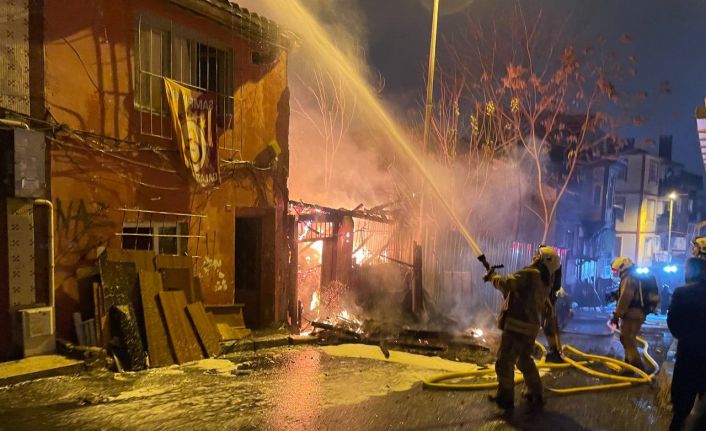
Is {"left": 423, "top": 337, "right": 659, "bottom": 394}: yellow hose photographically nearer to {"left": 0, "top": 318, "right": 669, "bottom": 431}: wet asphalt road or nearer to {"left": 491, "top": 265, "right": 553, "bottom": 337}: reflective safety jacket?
{"left": 0, "top": 318, "right": 669, "bottom": 431}: wet asphalt road

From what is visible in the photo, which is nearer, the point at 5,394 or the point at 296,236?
the point at 5,394

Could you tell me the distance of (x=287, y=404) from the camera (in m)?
6.25

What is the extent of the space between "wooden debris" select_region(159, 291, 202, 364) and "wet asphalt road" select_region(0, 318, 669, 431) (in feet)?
1.48

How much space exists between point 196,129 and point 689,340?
816 centimetres

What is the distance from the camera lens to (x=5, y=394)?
246 inches

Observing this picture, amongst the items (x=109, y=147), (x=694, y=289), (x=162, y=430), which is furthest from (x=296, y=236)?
(x=694, y=289)

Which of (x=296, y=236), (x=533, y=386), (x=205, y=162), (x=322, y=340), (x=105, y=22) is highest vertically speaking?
(x=105, y=22)

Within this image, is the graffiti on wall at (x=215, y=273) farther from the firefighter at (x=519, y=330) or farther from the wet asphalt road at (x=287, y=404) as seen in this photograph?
the firefighter at (x=519, y=330)

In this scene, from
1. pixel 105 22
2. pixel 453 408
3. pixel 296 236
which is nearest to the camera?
pixel 453 408

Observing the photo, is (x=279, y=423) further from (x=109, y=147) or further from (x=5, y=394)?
(x=109, y=147)

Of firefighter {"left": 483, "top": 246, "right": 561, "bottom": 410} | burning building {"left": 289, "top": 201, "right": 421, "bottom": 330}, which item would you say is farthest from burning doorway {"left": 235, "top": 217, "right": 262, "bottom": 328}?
firefighter {"left": 483, "top": 246, "right": 561, "bottom": 410}

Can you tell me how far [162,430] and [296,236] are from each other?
6563 mm

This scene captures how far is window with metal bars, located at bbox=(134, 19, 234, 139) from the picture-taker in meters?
8.76

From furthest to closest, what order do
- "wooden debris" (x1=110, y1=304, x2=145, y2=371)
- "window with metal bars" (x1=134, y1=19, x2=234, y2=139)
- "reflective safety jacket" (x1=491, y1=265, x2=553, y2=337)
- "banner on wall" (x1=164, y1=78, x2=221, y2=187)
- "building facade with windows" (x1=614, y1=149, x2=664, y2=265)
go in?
"building facade with windows" (x1=614, y1=149, x2=664, y2=265), "banner on wall" (x1=164, y1=78, x2=221, y2=187), "window with metal bars" (x1=134, y1=19, x2=234, y2=139), "wooden debris" (x1=110, y1=304, x2=145, y2=371), "reflective safety jacket" (x1=491, y1=265, x2=553, y2=337)
